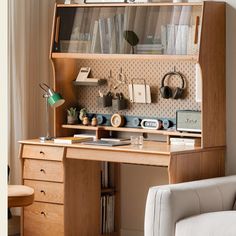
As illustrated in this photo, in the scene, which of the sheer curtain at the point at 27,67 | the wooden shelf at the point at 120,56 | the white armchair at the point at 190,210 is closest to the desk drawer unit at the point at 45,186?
the sheer curtain at the point at 27,67

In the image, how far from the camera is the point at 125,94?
434 centimetres

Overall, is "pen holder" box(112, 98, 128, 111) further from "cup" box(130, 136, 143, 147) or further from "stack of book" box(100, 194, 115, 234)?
"stack of book" box(100, 194, 115, 234)

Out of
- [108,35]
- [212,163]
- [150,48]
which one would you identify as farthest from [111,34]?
[212,163]

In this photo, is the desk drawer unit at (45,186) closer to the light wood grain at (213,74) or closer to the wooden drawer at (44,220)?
the wooden drawer at (44,220)

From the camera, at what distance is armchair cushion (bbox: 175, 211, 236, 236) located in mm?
2854

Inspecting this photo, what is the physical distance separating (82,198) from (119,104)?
2.48ft

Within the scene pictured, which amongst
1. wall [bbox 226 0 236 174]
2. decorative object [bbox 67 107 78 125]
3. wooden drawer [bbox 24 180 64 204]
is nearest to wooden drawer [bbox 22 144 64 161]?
wooden drawer [bbox 24 180 64 204]

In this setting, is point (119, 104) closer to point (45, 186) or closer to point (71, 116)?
point (71, 116)

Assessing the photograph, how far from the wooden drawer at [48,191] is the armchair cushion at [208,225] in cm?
113

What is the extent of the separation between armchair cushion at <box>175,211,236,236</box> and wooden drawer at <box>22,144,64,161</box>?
1176mm

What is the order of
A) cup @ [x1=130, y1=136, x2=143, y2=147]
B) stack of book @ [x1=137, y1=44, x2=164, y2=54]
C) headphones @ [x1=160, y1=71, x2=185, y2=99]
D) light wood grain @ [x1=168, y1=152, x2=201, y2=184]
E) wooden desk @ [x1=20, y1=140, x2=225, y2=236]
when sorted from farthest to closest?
headphones @ [x1=160, y1=71, x2=185, y2=99] < cup @ [x1=130, y1=136, x2=143, y2=147] < stack of book @ [x1=137, y1=44, x2=164, y2=54] < wooden desk @ [x1=20, y1=140, x2=225, y2=236] < light wood grain @ [x1=168, y1=152, x2=201, y2=184]

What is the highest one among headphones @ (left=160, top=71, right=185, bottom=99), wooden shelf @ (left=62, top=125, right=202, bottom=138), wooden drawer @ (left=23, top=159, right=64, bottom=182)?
headphones @ (left=160, top=71, right=185, bottom=99)

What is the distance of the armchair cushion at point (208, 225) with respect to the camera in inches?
112

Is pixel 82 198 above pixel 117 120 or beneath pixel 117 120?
beneath
